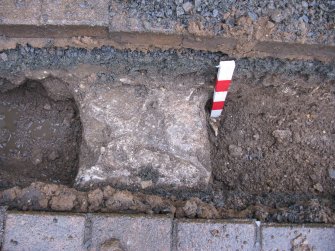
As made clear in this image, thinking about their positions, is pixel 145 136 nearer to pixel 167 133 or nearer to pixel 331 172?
pixel 167 133

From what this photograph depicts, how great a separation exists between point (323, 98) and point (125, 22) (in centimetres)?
204

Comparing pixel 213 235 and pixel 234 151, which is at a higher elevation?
pixel 234 151

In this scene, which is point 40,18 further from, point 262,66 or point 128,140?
point 262,66

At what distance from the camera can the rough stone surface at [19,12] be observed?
2.95 meters

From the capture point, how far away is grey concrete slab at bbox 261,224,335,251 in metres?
2.95

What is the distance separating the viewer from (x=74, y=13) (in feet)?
9.78

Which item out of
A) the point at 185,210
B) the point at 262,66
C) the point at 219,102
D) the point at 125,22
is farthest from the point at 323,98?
the point at 125,22

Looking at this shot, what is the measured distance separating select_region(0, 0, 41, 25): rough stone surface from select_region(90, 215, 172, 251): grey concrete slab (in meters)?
1.55

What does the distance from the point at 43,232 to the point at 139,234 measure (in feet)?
2.28

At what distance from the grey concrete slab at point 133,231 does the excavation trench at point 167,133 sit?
12cm

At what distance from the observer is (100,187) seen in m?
3.17

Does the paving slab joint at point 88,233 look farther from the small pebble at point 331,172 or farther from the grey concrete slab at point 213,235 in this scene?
the small pebble at point 331,172

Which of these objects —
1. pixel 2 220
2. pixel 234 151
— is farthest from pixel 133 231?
pixel 234 151

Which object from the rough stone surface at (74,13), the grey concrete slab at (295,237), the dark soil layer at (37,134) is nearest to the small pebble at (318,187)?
the grey concrete slab at (295,237)
